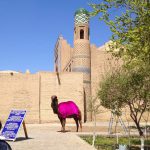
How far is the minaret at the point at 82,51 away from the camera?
37.8 meters

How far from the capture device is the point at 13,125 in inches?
586

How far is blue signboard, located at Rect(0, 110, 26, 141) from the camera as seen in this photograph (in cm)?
1456

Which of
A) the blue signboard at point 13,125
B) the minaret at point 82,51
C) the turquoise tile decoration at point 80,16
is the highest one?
the turquoise tile decoration at point 80,16

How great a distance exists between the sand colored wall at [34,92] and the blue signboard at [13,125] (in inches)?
723

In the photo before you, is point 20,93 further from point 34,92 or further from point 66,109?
point 66,109

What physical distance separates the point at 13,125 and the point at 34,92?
743 inches

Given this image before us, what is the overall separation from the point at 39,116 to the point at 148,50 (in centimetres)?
2337

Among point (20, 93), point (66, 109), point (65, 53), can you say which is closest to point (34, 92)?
Result: point (20, 93)

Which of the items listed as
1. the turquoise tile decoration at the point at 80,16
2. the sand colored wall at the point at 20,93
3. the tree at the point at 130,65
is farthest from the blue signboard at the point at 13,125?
the turquoise tile decoration at the point at 80,16

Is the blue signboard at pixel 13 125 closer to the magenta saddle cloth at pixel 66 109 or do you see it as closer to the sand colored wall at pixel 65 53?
the magenta saddle cloth at pixel 66 109

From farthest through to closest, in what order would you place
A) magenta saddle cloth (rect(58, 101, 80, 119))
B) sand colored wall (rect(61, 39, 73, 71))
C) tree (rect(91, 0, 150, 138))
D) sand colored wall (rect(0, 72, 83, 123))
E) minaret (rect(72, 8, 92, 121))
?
Result: sand colored wall (rect(61, 39, 73, 71)) → minaret (rect(72, 8, 92, 121)) → sand colored wall (rect(0, 72, 83, 123)) → magenta saddle cloth (rect(58, 101, 80, 119)) → tree (rect(91, 0, 150, 138))

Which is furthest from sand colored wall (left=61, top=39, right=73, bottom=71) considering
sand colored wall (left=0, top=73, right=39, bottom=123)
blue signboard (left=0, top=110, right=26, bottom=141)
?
blue signboard (left=0, top=110, right=26, bottom=141)

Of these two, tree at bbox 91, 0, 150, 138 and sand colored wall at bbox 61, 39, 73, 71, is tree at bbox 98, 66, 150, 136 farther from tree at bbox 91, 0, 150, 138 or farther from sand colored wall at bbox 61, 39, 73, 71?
sand colored wall at bbox 61, 39, 73, 71

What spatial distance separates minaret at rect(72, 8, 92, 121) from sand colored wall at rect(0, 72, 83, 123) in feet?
11.7
